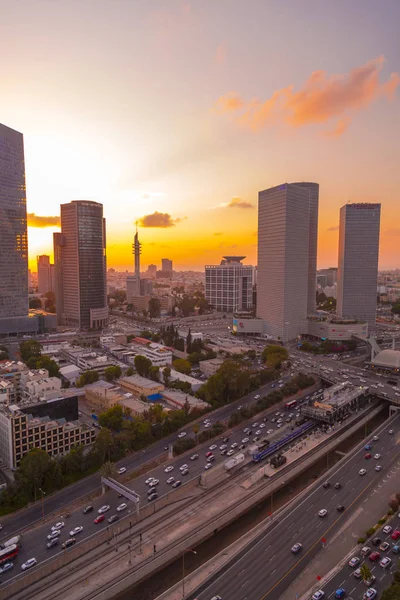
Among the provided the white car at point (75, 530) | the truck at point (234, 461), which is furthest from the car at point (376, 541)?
the white car at point (75, 530)

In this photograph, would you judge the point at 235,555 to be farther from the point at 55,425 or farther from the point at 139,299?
the point at 139,299

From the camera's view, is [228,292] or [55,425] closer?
[55,425]

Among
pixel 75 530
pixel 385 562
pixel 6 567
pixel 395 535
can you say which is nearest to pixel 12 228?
pixel 75 530

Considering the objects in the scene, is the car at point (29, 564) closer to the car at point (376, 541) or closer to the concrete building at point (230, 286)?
the car at point (376, 541)

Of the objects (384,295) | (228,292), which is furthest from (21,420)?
(384,295)

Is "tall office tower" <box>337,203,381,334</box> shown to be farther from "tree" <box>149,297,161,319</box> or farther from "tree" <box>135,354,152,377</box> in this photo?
"tree" <box>135,354,152,377</box>

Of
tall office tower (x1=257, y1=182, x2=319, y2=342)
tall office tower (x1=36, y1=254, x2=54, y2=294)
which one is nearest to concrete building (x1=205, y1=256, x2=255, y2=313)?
tall office tower (x1=257, y1=182, x2=319, y2=342)
